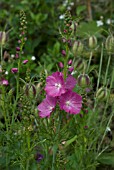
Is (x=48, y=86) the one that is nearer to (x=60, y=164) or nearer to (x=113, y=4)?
(x=60, y=164)

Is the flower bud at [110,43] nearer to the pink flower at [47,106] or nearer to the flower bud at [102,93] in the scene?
the flower bud at [102,93]

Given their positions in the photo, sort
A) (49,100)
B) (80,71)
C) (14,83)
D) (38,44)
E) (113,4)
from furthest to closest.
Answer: (113,4) → (38,44) → (14,83) → (80,71) → (49,100)

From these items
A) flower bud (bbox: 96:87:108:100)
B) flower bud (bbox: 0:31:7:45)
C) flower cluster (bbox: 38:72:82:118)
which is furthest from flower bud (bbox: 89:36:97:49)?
flower cluster (bbox: 38:72:82:118)

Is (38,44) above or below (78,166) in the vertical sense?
above

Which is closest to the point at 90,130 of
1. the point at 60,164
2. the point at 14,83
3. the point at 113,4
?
the point at 60,164

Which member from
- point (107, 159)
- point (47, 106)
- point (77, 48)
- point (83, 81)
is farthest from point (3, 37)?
point (107, 159)

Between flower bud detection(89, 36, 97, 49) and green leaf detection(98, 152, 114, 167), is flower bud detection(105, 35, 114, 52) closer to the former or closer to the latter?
flower bud detection(89, 36, 97, 49)

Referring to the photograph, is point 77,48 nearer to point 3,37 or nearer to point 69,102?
point 3,37
